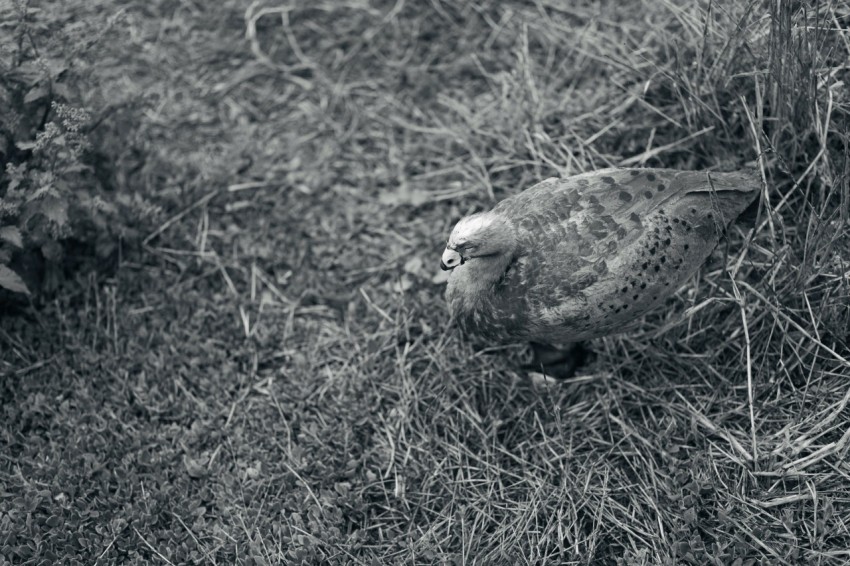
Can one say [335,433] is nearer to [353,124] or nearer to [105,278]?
[105,278]

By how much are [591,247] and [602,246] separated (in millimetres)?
51

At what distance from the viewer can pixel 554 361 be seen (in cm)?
421

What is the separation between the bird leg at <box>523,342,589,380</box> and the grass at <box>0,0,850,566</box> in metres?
0.10

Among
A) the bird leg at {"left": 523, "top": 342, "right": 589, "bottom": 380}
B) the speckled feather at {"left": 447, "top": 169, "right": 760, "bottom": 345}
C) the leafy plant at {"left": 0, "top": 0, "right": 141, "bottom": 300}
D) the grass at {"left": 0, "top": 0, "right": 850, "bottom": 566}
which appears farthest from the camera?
the bird leg at {"left": 523, "top": 342, "right": 589, "bottom": 380}

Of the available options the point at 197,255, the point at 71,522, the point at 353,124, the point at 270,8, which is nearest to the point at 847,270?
the point at 353,124

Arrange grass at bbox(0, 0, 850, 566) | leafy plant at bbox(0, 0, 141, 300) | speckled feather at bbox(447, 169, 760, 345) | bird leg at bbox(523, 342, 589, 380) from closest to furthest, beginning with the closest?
speckled feather at bbox(447, 169, 760, 345) → grass at bbox(0, 0, 850, 566) → leafy plant at bbox(0, 0, 141, 300) → bird leg at bbox(523, 342, 589, 380)

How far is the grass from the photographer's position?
3.66m

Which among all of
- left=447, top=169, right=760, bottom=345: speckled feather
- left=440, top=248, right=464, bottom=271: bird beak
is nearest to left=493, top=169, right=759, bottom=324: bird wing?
left=447, top=169, right=760, bottom=345: speckled feather

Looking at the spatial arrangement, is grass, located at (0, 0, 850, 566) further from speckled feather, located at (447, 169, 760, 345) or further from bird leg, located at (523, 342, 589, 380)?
speckled feather, located at (447, 169, 760, 345)

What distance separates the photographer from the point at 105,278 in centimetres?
468

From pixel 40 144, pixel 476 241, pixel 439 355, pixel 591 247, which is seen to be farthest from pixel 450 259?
pixel 40 144

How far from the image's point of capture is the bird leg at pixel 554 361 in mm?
4195

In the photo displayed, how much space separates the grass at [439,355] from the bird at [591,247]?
0.39m

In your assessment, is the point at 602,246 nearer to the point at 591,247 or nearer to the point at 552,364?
the point at 591,247
